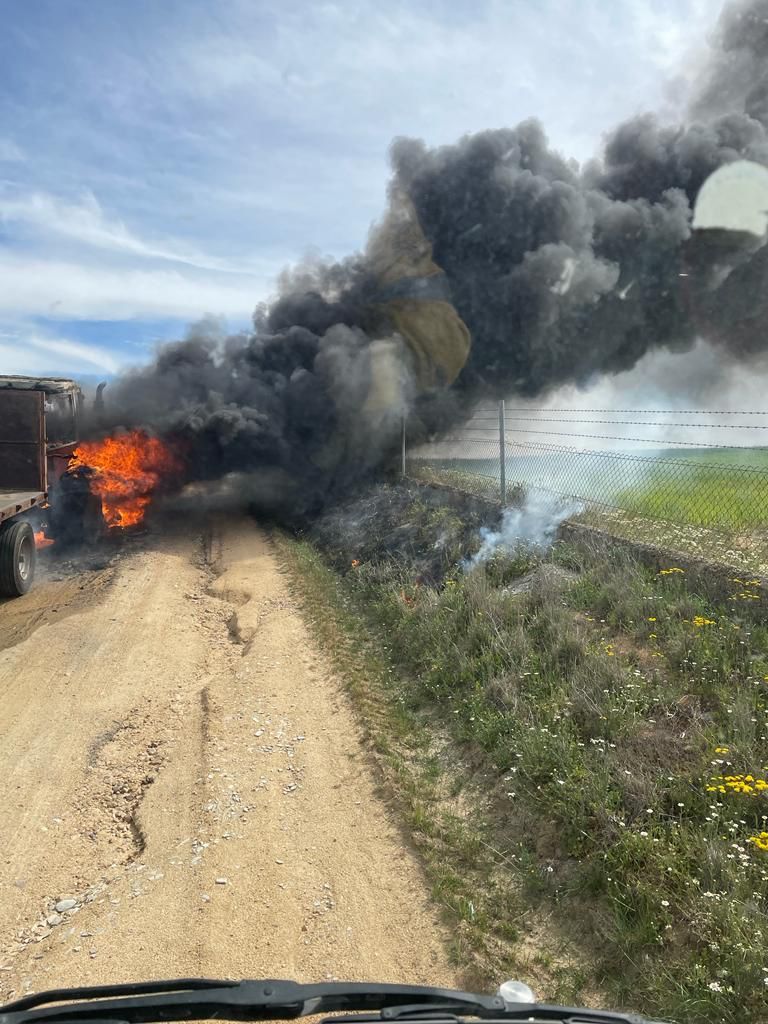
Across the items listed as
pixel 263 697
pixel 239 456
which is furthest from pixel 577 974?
A: pixel 239 456

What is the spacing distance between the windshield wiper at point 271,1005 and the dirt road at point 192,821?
→ 121cm

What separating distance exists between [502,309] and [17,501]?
9916 mm

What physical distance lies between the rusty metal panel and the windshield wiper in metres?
9.39

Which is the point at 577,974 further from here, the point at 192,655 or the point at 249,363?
the point at 249,363

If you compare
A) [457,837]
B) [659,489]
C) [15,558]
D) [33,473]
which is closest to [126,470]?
[33,473]

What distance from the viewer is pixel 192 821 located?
411 cm

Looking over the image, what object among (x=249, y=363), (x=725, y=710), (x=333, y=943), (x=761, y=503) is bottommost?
(x=333, y=943)

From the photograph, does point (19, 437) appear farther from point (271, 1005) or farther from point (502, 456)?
point (271, 1005)

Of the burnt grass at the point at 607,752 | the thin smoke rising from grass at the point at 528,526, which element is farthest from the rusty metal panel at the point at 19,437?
the thin smoke rising from grass at the point at 528,526

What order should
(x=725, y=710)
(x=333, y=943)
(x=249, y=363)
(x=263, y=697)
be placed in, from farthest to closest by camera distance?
(x=249, y=363), (x=263, y=697), (x=725, y=710), (x=333, y=943)

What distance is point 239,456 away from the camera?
14023mm

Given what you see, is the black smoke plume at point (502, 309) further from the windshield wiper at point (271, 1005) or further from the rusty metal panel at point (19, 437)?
the windshield wiper at point (271, 1005)

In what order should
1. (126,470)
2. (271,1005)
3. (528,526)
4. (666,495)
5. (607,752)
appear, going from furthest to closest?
(126,470)
(528,526)
(666,495)
(607,752)
(271,1005)

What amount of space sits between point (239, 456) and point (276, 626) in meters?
7.10
